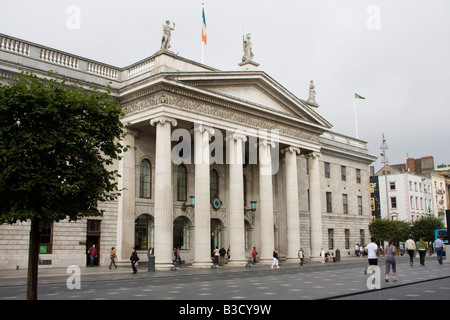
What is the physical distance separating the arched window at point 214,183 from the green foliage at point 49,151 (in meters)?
27.2

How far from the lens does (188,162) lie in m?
38.0

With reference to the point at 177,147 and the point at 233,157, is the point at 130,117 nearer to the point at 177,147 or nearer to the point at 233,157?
the point at 177,147

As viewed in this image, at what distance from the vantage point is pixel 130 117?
32750mm

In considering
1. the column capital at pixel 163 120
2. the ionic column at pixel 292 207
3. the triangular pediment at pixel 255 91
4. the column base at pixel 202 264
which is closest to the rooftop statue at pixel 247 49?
the triangular pediment at pixel 255 91

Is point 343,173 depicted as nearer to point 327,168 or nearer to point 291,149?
point 327,168

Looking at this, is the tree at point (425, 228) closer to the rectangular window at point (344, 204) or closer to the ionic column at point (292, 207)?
the rectangular window at point (344, 204)

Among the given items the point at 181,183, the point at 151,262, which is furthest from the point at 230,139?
the point at 151,262

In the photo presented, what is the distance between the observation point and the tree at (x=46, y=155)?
1184cm

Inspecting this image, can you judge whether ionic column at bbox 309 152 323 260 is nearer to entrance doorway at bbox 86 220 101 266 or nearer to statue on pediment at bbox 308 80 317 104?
statue on pediment at bbox 308 80 317 104

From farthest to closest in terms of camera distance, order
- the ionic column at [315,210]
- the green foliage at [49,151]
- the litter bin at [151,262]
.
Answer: the ionic column at [315,210]
the litter bin at [151,262]
the green foliage at [49,151]

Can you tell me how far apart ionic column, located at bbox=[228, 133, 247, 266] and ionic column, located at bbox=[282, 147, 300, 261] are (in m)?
6.63

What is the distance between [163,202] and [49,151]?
56.6ft

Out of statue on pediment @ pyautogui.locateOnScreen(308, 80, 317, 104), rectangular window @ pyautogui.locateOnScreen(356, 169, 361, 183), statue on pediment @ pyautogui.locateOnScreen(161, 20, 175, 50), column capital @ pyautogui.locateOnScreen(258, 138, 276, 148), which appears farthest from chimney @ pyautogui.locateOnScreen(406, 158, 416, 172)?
statue on pediment @ pyautogui.locateOnScreen(161, 20, 175, 50)
